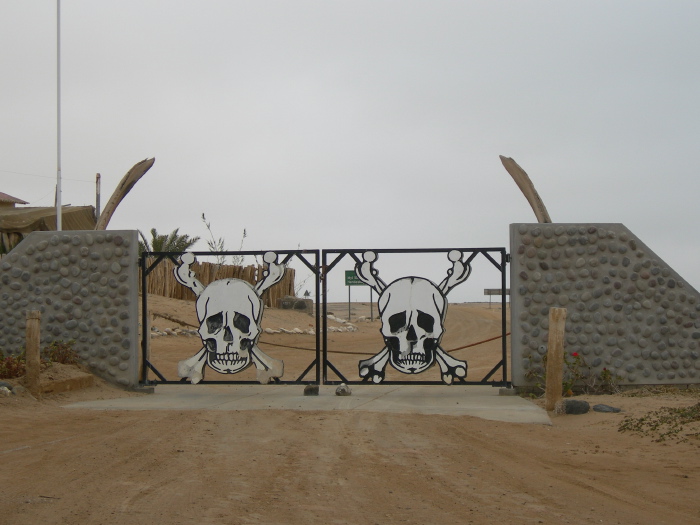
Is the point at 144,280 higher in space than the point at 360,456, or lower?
higher

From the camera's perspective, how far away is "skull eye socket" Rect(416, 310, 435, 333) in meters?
11.6

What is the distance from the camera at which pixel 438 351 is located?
1156 centimetres

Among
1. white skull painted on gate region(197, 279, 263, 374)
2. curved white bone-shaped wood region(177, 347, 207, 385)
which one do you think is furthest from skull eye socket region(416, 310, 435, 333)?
curved white bone-shaped wood region(177, 347, 207, 385)

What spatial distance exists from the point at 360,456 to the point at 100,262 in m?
6.92

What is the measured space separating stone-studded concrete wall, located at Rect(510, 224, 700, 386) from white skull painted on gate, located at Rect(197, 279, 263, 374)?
4078 millimetres

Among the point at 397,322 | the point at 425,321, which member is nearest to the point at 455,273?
the point at 425,321

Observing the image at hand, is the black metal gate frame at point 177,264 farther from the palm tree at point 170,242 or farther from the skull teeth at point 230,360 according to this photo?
the palm tree at point 170,242

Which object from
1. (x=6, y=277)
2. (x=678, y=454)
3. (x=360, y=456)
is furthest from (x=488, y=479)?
(x=6, y=277)

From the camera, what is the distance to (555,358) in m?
9.81

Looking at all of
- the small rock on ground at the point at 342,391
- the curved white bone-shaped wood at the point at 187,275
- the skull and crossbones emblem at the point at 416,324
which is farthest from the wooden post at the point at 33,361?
the skull and crossbones emblem at the point at 416,324

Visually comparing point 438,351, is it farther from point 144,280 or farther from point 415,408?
point 144,280

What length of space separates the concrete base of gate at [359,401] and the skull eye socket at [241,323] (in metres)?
1.05

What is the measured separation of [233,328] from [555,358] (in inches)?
197

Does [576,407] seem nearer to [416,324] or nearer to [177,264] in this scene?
[416,324]
